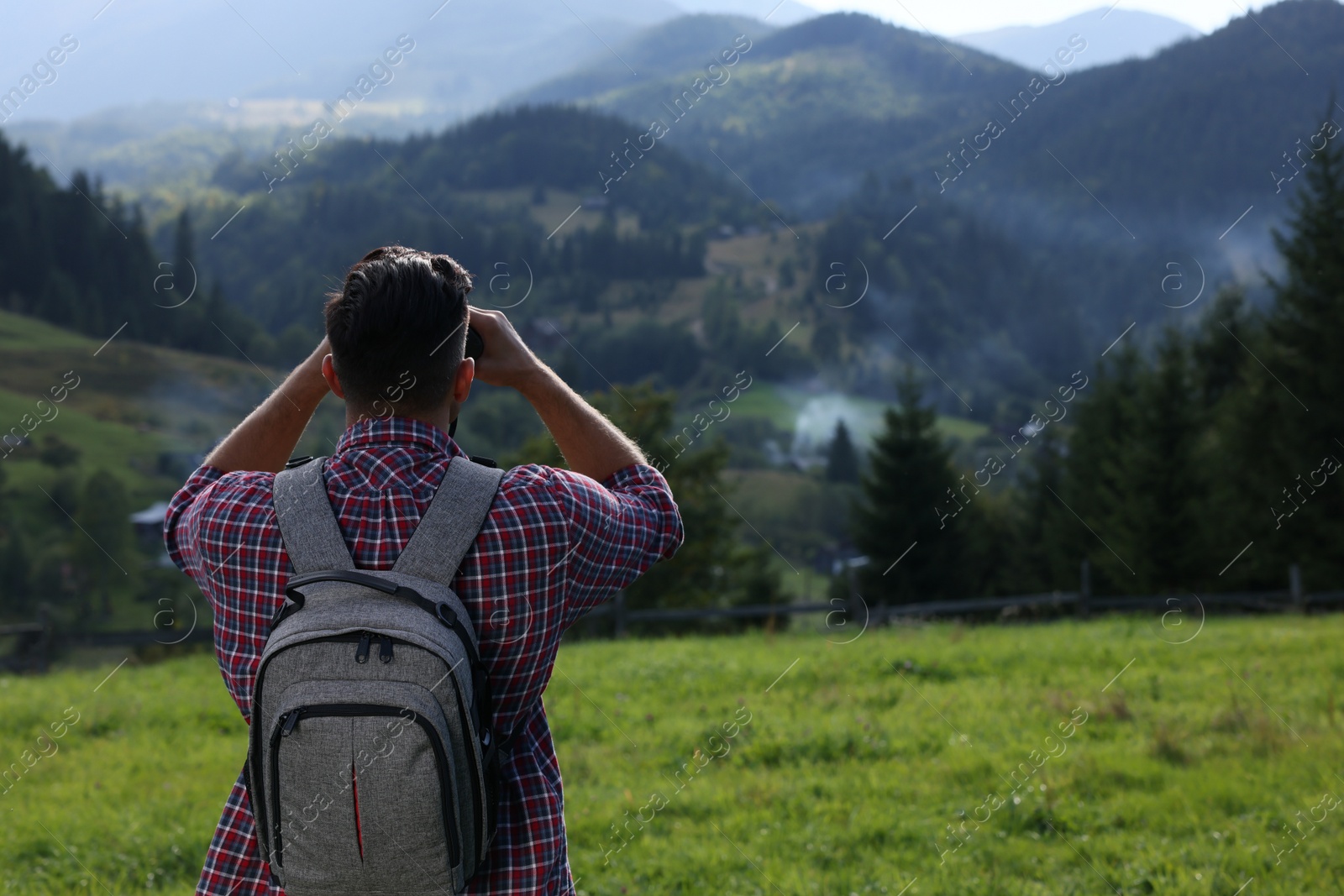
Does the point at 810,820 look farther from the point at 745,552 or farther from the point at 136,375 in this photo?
the point at 136,375

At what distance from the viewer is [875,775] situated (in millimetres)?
5395

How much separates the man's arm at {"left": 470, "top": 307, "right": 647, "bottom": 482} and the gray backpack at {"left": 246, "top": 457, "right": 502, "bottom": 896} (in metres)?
0.40

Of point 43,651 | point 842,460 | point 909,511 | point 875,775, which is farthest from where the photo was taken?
point 842,460

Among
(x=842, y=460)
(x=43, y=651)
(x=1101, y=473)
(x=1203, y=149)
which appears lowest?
(x=842, y=460)

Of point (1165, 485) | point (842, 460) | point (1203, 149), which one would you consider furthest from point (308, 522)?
point (1203, 149)

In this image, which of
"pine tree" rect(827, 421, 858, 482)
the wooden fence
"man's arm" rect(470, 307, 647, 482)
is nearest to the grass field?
"man's arm" rect(470, 307, 647, 482)

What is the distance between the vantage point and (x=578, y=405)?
6.28 feet

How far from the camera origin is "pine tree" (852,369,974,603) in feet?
116

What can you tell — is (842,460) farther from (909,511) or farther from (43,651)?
(43,651)

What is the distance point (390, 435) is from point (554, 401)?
0.34m

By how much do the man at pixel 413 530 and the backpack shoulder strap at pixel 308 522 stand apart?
2 centimetres


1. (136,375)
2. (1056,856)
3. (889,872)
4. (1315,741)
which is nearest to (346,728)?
(889,872)

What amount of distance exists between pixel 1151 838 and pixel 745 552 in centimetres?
3454

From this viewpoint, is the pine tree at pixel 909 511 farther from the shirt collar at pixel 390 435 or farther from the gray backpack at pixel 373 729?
Answer: the gray backpack at pixel 373 729
